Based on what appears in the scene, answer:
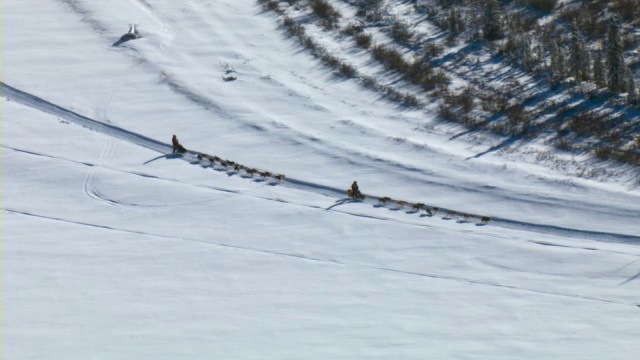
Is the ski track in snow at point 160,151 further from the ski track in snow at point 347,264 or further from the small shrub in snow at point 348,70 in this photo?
the small shrub in snow at point 348,70

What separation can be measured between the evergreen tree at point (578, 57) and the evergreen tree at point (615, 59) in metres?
1.22

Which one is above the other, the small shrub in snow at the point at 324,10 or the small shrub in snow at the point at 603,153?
the small shrub in snow at the point at 324,10

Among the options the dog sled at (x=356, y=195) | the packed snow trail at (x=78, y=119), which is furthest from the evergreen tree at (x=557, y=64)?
the packed snow trail at (x=78, y=119)

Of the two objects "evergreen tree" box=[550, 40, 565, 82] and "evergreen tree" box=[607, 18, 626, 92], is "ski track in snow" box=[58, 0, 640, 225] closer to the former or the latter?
"evergreen tree" box=[607, 18, 626, 92]

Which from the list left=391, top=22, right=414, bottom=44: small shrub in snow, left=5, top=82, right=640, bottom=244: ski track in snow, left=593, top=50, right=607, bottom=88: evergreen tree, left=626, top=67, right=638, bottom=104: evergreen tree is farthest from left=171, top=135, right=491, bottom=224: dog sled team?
left=391, top=22, right=414, bottom=44: small shrub in snow

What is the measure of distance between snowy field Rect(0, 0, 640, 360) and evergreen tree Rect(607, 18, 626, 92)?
6.82m

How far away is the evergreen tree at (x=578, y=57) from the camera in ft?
129

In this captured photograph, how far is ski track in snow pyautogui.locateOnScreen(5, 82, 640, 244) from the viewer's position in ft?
99.8

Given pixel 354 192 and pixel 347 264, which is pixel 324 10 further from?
pixel 347 264

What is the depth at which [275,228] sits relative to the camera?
31.5m

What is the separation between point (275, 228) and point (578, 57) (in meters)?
17.2

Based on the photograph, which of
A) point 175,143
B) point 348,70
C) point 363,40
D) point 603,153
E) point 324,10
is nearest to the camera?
point 603,153

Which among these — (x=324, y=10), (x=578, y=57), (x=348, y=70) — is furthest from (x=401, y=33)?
(x=578, y=57)

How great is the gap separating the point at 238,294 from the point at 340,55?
65.0 ft
